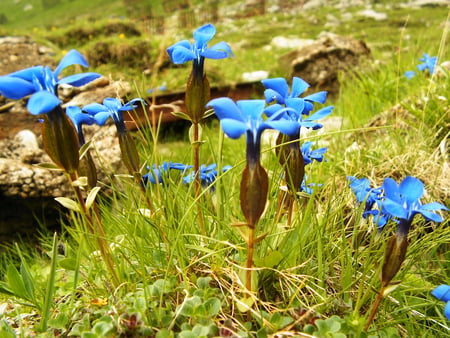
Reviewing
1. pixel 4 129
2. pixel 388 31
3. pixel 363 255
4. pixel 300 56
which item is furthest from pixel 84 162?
pixel 388 31

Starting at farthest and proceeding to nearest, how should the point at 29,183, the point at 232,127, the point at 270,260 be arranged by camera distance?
the point at 29,183 → the point at 270,260 → the point at 232,127

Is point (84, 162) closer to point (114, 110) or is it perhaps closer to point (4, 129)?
point (114, 110)

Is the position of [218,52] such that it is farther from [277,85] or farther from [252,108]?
[252,108]

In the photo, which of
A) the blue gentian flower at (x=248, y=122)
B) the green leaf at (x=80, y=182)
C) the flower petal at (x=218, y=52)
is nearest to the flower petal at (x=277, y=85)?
the flower petal at (x=218, y=52)

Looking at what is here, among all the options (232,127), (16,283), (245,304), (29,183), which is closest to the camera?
(232,127)

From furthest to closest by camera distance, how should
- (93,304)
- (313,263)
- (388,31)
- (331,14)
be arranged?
(331,14)
(388,31)
(313,263)
(93,304)

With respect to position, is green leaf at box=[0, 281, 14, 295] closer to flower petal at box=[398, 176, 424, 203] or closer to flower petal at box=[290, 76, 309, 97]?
flower petal at box=[290, 76, 309, 97]

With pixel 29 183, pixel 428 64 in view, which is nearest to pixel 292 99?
pixel 29 183
